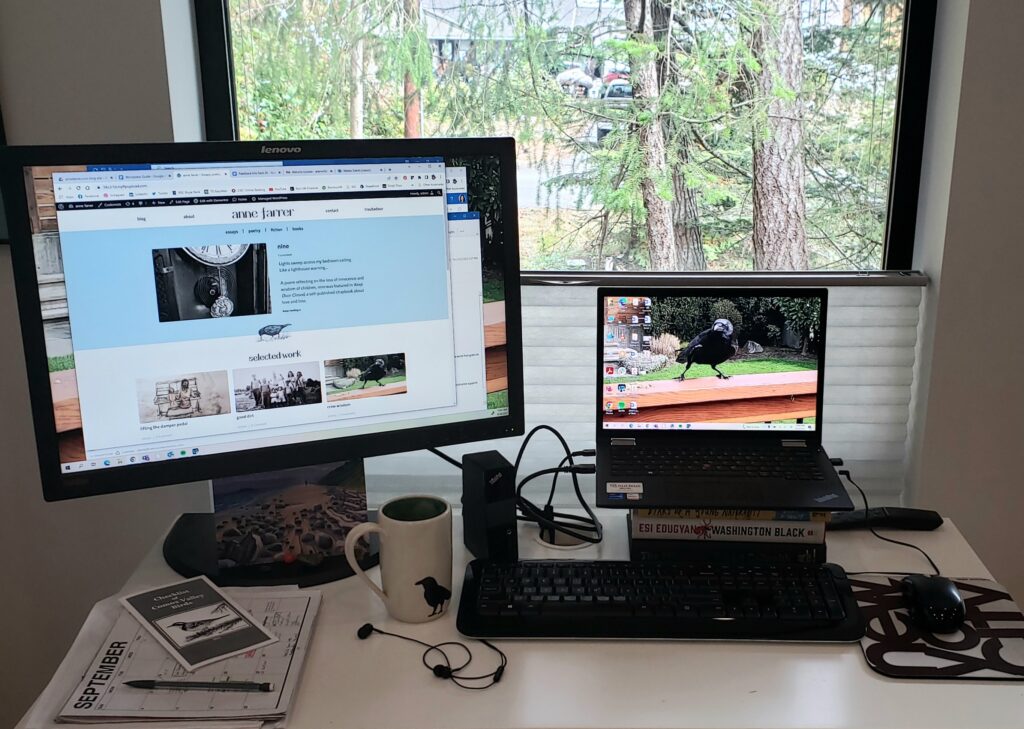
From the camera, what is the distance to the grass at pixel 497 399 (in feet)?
4.01

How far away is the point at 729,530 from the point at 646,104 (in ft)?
2.72

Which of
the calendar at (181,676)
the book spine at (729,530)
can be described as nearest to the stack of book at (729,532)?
the book spine at (729,530)

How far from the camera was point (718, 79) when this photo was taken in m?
1.59

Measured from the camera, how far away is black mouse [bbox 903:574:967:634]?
1.00 m

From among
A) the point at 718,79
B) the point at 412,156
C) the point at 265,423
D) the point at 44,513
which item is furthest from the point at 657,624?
the point at 44,513

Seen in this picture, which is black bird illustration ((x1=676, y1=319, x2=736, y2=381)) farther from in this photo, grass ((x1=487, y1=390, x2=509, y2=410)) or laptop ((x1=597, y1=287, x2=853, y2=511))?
grass ((x1=487, y1=390, x2=509, y2=410))

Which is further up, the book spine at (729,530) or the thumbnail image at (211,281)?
the thumbnail image at (211,281)

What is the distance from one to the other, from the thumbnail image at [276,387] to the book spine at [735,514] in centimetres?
47

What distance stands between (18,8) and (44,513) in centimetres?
90

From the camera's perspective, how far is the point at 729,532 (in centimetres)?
118

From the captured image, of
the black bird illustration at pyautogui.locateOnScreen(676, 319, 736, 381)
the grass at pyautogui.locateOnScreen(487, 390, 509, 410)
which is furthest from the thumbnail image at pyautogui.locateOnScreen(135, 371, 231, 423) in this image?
the black bird illustration at pyautogui.locateOnScreen(676, 319, 736, 381)

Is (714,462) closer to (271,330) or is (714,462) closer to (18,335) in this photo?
(271,330)

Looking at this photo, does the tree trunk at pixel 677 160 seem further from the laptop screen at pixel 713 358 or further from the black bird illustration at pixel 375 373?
the black bird illustration at pixel 375 373

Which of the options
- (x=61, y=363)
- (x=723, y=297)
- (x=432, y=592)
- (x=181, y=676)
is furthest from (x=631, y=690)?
(x=61, y=363)
